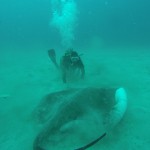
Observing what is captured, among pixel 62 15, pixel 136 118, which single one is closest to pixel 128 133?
pixel 136 118

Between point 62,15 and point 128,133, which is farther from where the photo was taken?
point 62,15

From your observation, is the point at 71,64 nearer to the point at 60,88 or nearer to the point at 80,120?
the point at 60,88

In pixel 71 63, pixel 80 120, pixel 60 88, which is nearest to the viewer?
pixel 80 120

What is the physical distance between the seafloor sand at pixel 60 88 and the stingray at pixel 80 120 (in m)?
0.29

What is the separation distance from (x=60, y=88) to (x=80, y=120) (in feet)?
13.9

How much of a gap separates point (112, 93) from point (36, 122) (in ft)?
7.36

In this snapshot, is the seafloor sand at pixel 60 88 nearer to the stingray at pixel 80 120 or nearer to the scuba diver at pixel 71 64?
the stingray at pixel 80 120

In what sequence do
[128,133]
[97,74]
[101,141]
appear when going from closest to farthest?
[101,141] < [128,133] < [97,74]

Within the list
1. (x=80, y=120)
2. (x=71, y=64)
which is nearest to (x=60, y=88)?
(x=71, y=64)

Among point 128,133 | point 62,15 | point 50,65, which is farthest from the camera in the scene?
point 62,15

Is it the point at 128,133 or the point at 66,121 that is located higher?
the point at 66,121

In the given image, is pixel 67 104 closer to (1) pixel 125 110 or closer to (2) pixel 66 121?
(2) pixel 66 121

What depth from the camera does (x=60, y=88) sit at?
1041cm

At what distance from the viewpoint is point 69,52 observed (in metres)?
11.2
